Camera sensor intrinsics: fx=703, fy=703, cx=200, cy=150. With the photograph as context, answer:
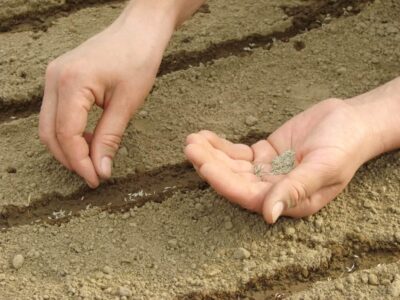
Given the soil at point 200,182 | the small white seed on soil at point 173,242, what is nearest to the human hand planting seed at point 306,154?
the soil at point 200,182

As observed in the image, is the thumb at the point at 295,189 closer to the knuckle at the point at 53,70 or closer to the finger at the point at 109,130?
the finger at the point at 109,130

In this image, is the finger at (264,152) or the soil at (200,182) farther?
the finger at (264,152)

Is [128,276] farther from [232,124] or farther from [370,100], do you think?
[370,100]

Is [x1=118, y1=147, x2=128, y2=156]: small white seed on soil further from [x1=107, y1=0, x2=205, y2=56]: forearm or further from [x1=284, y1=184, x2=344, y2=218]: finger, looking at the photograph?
[x1=284, y1=184, x2=344, y2=218]: finger

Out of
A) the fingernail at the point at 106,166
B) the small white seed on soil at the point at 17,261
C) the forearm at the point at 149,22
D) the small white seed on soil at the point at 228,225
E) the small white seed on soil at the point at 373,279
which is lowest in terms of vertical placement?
the small white seed on soil at the point at 17,261

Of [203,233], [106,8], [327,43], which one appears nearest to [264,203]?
[203,233]

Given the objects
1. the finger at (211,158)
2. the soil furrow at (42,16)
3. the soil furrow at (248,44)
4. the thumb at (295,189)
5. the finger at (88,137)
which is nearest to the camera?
the thumb at (295,189)

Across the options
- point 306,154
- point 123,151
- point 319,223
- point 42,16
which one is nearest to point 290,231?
point 319,223
